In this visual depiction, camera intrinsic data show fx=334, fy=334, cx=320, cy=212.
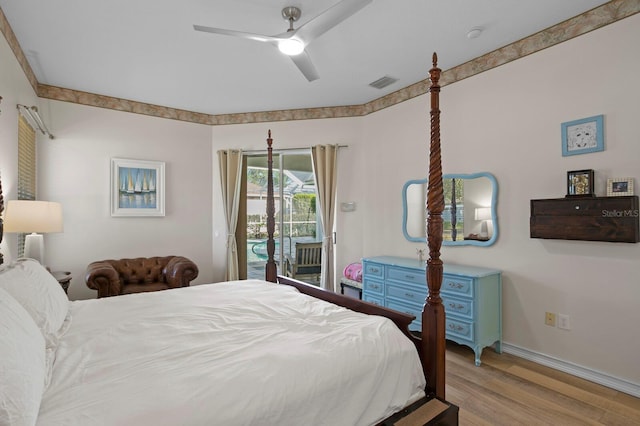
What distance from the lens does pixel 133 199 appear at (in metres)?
4.49

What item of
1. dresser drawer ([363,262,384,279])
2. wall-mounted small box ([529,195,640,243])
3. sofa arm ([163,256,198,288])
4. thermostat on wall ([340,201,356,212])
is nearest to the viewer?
wall-mounted small box ([529,195,640,243])

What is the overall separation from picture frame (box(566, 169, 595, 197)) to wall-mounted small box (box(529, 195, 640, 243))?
2.9 inches

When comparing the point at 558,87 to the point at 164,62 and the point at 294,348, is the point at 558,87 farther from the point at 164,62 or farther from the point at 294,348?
the point at 164,62

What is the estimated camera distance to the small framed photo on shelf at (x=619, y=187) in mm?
2377

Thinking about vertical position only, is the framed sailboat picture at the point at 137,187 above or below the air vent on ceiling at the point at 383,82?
below

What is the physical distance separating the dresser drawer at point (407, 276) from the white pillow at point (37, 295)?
2759 mm

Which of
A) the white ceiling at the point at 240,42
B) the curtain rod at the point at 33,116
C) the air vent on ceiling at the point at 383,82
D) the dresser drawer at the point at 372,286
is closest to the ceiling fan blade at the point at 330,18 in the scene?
the white ceiling at the point at 240,42

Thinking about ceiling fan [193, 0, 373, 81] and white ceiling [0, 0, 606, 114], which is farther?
white ceiling [0, 0, 606, 114]

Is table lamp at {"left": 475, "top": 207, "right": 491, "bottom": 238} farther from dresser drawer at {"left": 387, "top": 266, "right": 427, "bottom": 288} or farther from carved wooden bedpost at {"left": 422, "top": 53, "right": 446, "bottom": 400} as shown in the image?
carved wooden bedpost at {"left": 422, "top": 53, "right": 446, "bottom": 400}

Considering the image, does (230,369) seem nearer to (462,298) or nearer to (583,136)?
(462,298)

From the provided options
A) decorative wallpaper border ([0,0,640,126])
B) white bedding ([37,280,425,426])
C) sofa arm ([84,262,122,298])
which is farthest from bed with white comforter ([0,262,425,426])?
decorative wallpaper border ([0,0,640,126])

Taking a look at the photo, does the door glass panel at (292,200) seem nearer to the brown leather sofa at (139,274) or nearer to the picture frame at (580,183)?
the brown leather sofa at (139,274)

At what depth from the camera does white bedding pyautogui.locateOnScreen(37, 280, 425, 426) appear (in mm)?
1075

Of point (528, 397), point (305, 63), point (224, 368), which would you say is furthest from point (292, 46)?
point (528, 397)
